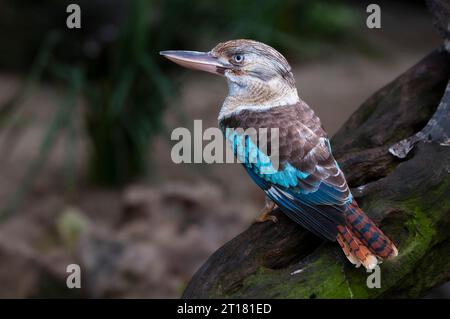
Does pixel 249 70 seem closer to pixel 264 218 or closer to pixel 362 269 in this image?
pixel 264 218

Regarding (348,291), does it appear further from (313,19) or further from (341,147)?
(313,19)

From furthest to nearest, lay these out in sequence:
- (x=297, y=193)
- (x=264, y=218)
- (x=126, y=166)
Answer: (x=126, y=166) < (x=264, y=218) < (x=297, y=193)

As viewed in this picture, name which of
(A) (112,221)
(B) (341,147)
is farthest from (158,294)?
(B) (341,147)

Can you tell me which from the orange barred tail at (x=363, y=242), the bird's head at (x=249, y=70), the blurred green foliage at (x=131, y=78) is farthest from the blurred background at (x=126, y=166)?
the orange barred tail at (x=363, y=242)

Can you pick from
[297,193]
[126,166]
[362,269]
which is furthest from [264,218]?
[126,166]

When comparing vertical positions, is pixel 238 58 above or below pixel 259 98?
above

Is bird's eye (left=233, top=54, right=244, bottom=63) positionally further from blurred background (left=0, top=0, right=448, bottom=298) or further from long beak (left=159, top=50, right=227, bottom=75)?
blurred background (left=0, top=0, right=448, bottom=298)

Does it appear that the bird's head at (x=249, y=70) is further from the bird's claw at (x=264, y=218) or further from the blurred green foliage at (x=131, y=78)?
Result: the blurred green foliage at (x=131, y=78)
